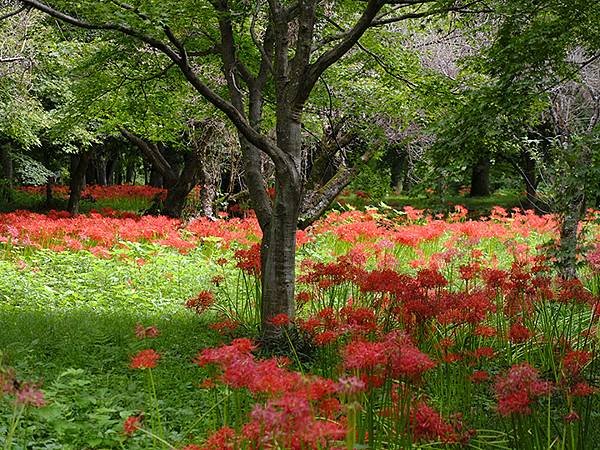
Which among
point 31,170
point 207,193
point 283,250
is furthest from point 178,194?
point 283,250

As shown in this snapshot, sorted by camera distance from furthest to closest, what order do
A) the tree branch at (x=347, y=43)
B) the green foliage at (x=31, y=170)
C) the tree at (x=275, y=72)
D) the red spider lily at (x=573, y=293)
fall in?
the green foliage at (x=31, y=170) → the tree at (x=275, y=72) → the tree branch at (x=347, y=43) → the red spider lily at (x=573, y=293)

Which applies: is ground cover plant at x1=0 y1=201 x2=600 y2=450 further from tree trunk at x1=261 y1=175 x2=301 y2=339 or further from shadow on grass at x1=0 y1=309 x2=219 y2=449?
tree trunk at x1=261 y1=175 x2=301 y2=339

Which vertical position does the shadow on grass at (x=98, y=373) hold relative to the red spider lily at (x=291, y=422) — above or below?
below

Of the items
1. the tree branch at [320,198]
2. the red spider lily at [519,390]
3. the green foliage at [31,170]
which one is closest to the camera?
the red spider lily at [519,390]

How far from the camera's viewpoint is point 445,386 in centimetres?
417

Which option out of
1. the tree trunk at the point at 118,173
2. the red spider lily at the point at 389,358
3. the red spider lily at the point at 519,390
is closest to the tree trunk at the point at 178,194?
the red spider lily at the point at 389,358

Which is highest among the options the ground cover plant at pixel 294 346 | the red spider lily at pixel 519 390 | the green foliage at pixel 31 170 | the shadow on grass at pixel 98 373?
the green foliage at pixel 31 170

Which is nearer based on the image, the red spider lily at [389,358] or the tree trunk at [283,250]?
the red spider lily at [389,358]

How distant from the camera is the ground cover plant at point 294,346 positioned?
85.8 inches

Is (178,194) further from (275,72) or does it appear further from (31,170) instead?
(275,72)

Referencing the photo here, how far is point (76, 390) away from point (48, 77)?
39.1 feet

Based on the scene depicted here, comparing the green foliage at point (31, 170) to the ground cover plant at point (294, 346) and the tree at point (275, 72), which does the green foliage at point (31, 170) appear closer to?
the ground cover plant at point (294, 346)

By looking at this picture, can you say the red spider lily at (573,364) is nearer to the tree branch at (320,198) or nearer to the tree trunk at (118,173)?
the tree branch at (320,198)

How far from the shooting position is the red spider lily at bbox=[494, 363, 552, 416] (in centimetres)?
204
